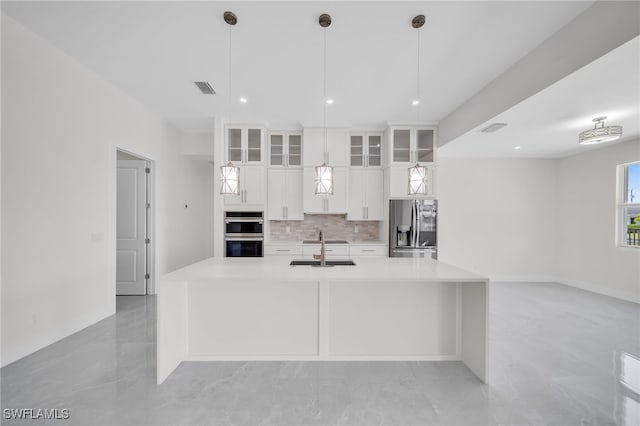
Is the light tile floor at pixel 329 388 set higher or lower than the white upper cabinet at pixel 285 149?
lower

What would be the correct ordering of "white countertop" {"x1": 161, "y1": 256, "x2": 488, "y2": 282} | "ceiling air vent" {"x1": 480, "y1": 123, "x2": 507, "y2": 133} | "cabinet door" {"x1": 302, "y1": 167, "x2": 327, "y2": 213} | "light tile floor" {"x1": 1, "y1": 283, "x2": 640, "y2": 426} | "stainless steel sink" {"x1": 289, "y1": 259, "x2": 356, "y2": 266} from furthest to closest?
"cabinet door" {"x1": 302, "y1": 167, "x2": 327, "y2": 213} < "ceiling air vent" {"x1": 480, "y1": 123, "x2": 507, "y2": 133} < "stainless steel sink" {"x1": 289, "y1": 259, "x2": 356, "y2": 266} < "white countertop" {"x1": 161, "y1": 256, "x2": 488, "y2": 282} < "light tile floor" {"x1": 1, "y1": 283, "x2": 640, "y2": 426}

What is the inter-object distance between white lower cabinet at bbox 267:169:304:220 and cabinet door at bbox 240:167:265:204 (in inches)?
9.0

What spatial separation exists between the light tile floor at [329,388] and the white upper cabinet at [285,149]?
321 centimetres

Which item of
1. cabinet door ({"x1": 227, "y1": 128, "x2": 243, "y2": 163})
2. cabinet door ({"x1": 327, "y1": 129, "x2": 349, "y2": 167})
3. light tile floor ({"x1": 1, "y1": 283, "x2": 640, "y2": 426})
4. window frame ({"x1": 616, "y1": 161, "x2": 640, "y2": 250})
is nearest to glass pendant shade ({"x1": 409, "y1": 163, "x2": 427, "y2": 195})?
light tile floor ({"x1": 1, "y1": 283, "x2": 640, "y2": 426})

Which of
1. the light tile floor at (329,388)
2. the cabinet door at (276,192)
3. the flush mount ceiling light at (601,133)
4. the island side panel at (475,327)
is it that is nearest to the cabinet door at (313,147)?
the cabinet door at (276,192)

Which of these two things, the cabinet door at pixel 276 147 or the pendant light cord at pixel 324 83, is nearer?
the pendant light cord at pixel 324 83

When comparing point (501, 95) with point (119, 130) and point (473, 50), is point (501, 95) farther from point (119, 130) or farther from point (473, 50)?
point (119, 130)

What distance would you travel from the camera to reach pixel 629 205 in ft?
14.1

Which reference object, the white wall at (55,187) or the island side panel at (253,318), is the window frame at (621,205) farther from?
the white wall at (55,187)

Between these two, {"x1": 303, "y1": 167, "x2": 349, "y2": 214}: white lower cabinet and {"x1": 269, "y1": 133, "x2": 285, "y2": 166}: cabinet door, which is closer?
{"x1": 303, "y1": 167, "x2": 349, "y2": 214}: white lower cabinet

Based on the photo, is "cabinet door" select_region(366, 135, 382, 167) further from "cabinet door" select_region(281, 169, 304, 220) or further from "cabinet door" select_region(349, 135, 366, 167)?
"cabinet door" select_region(281, 169, 304, 220)

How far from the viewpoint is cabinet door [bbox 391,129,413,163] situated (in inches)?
184

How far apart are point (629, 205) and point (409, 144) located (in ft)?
11.6

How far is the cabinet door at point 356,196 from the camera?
4887mm
